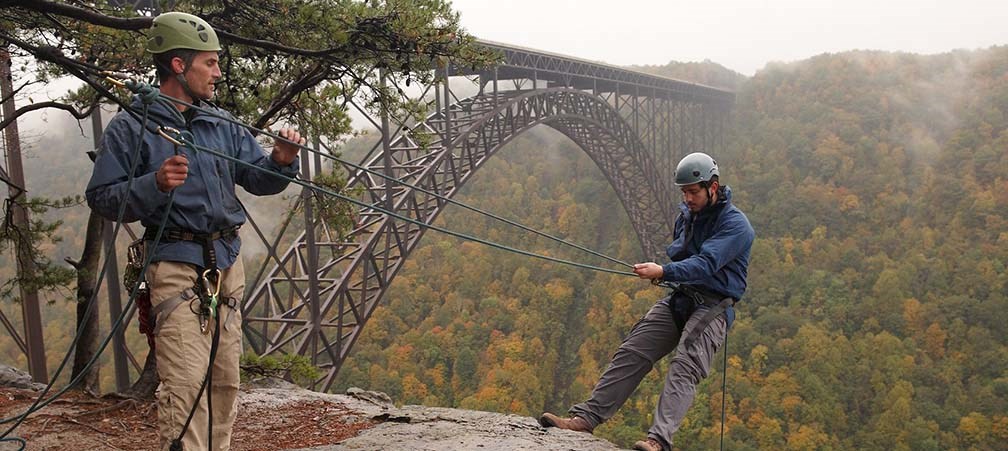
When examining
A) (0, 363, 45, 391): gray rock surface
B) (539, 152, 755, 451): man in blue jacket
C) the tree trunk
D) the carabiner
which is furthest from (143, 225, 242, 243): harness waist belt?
(0, 363, 45, 391): gray rock surface

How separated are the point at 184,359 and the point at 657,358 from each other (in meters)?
2.24

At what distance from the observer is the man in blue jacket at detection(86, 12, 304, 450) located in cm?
204

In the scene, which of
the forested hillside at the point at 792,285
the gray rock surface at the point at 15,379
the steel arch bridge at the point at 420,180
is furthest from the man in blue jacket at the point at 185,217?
the forested hillside at the point at 792,285

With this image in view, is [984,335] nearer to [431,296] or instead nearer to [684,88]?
[684,88]

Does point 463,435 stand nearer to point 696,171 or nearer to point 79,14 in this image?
point 696,171

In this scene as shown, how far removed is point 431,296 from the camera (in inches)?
1208

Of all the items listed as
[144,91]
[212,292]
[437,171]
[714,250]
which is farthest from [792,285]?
[144,91]

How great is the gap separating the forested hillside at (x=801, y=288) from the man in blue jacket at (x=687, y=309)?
18050 millimetres

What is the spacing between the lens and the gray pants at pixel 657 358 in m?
3.23

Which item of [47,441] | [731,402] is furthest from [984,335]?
[47,441]

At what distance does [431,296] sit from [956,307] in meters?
20.6

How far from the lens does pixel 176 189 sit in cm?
214

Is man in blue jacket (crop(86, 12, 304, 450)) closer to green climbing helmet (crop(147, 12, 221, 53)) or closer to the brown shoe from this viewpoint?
green climbing helmet (crop(147, 12, 221, 53))

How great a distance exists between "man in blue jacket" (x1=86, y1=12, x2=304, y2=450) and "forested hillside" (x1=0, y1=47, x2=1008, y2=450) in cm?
1946
